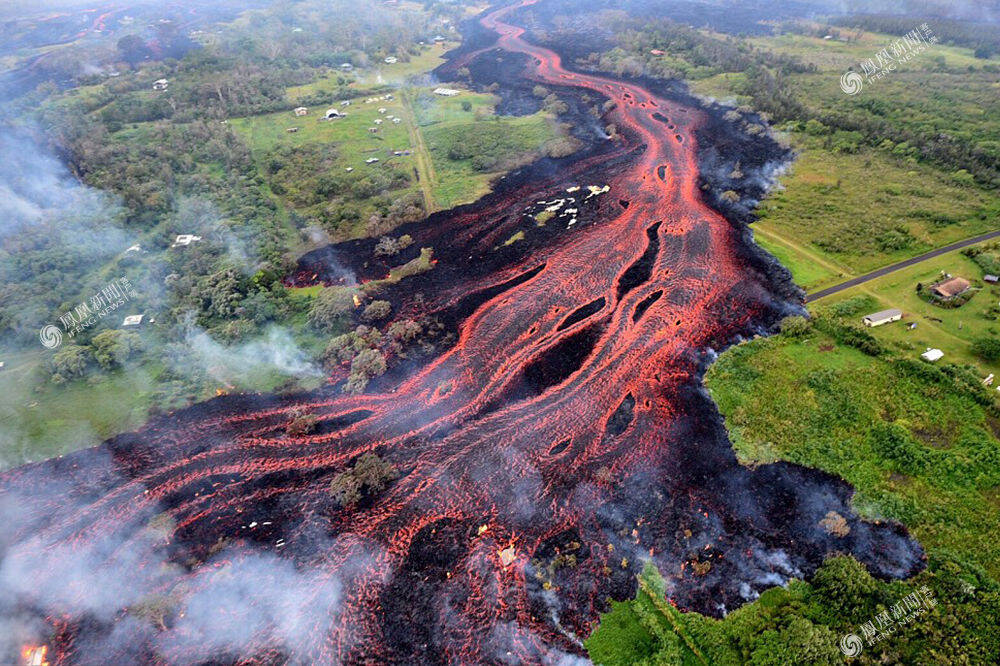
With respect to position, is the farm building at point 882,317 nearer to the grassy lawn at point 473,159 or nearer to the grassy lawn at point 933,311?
the grassy lawn at point 933,311

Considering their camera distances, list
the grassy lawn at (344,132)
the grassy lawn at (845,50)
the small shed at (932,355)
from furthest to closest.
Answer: the grassy lawn at (845,50) < the grassy lawn at (344,132) < the small shed at (932,355)

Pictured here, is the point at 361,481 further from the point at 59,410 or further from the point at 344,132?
the point at 344,132

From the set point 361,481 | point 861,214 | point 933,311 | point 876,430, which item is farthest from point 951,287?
point 361,481

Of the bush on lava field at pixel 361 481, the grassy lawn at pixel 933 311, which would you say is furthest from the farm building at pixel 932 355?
the bush on lava field at pixel 361 481

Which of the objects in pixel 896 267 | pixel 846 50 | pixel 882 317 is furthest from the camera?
pixel 846 50

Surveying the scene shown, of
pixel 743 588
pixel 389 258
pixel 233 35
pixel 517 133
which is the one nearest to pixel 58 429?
pixel 389 258

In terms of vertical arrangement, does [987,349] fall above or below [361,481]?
above
